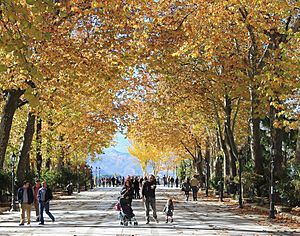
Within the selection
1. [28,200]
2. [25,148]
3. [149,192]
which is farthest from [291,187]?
[25,148]

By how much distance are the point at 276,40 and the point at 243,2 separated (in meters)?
5.83

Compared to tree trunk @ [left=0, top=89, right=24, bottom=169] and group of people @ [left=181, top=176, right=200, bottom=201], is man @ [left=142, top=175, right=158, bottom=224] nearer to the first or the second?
tree trunk @ [left=0, top=89, right=24, bottom=169]

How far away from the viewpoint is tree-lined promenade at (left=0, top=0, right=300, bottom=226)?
18.8 meters

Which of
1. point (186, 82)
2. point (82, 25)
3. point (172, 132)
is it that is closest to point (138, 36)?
point (82, 25)

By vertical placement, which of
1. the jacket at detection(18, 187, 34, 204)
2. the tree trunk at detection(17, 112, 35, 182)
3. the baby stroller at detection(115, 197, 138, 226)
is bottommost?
the baby stroller at detection(115, 197, 138, 226)

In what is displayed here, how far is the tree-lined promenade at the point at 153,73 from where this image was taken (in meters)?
18.8

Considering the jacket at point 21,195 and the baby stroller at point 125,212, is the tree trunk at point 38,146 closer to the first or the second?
the jacket at point 21,195

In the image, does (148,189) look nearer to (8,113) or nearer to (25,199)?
(25,199)

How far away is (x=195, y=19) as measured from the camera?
2405 cm

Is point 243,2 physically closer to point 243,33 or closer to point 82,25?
point 82,25

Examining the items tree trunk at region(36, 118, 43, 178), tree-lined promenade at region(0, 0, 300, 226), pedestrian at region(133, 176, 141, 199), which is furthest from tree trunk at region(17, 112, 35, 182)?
tree trunk at region(36, 118, 43, 178)

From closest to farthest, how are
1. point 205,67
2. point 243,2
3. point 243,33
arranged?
point 243,2, point 243,33, point 205,67

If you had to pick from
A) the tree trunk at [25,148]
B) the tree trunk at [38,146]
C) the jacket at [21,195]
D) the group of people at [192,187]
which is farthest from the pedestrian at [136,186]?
the jacket at [21,195]

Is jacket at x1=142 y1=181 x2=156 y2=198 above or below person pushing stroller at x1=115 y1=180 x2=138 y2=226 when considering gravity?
above
